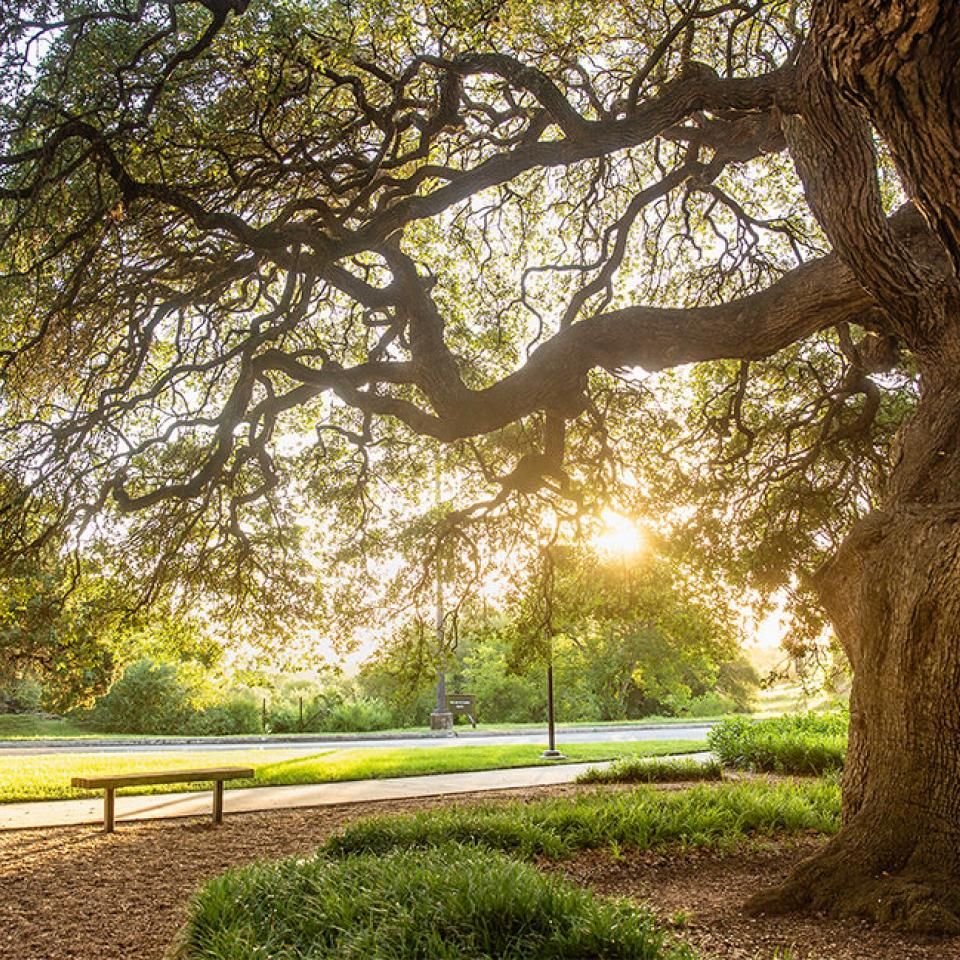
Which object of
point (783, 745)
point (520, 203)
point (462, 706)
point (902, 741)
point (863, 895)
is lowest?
point (462, 706)

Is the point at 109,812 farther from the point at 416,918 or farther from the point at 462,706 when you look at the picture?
the point at 462,706

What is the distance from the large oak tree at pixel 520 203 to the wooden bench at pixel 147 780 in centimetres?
258

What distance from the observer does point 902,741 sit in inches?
211

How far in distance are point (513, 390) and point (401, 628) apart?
412 cm

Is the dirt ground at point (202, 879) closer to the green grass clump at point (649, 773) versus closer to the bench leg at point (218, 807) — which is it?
the bench leg at point (218, 807)

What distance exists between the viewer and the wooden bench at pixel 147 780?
27.3ft

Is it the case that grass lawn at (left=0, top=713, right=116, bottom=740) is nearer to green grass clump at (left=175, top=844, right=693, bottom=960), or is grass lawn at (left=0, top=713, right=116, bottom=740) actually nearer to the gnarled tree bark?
green grass clump at (left=175, top=844, right=693, bottom=960)

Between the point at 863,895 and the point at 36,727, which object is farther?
the point at 36,727

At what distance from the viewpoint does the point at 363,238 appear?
7.27m

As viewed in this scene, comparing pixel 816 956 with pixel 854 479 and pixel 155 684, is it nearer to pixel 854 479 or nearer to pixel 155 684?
pixel 854 479

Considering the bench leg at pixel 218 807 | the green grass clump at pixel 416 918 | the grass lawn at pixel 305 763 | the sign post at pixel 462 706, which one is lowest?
the sign post at pixel 462 706

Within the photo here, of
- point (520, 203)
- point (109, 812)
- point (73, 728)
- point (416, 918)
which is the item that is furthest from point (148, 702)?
point (416, 918)

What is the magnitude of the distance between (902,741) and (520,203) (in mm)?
7839

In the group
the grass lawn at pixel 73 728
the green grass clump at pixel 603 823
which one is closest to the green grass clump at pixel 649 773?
the green grass clump at pixel 603 823
